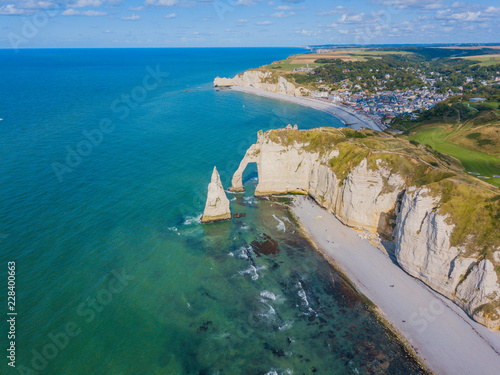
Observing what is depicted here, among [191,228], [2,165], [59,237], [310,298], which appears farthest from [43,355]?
[2,165]

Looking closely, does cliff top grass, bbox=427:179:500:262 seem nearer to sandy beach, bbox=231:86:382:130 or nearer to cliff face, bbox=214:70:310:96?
sandy beach, bbox=231:86:382:130

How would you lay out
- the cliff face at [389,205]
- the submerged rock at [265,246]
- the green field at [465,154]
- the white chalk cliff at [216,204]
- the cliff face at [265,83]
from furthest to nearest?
the cliff face at [265,83] → the green field at [465,154] → the white chalk cliff at [216,204] → the submerged rock at [265,246] → the cliff face at [389,205]

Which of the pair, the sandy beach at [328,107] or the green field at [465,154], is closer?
the green field at [465,154]

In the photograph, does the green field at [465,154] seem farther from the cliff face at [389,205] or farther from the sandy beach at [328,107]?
the sandy beach at [328,107]

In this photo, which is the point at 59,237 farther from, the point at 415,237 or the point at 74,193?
the point at 415,237

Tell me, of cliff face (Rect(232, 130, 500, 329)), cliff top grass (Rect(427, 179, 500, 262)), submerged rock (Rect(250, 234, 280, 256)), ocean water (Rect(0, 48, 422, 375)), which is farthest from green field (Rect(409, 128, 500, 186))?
submerged rock (Rect(250, 234, 280, 256))

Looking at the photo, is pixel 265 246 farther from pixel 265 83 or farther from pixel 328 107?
pixel 265 83

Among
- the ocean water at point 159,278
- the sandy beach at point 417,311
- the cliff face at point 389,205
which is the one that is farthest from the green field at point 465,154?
the ocean water at point 159,278
